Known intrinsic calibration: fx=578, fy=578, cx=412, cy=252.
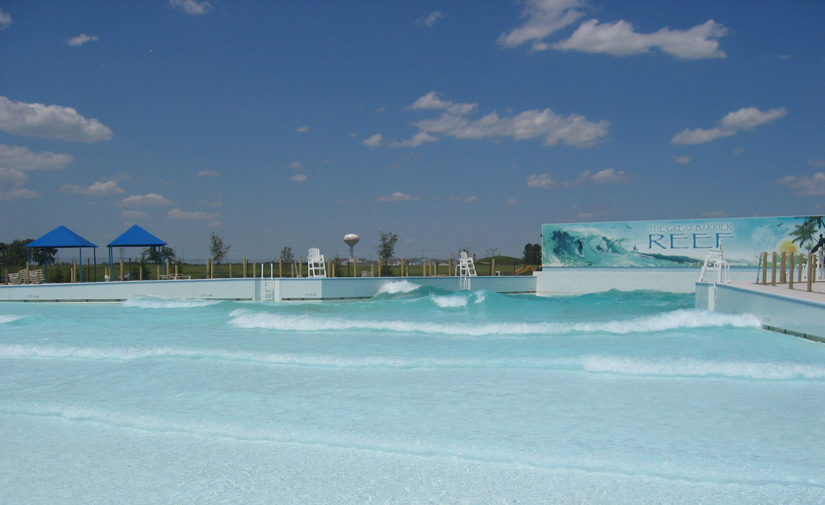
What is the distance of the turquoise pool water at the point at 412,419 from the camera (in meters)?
4.37

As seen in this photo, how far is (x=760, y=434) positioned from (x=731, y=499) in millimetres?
1739

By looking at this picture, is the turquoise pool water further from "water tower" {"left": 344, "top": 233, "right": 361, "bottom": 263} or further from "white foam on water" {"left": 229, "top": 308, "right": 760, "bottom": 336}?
"water tower" {"left": 344, "top": 233, "right": 361, "bottom": 263}

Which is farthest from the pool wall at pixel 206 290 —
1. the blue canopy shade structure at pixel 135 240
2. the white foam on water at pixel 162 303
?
the blue canopy shade structure at pixel 135 240

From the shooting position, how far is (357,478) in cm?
453

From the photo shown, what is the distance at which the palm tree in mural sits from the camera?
2397cm

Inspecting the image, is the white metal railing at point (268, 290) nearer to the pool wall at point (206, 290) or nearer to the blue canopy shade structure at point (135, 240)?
the pool wall at point (206, 290)

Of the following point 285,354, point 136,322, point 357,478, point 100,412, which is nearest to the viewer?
point 357,478

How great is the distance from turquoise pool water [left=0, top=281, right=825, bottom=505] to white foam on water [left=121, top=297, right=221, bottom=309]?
794 centimetres

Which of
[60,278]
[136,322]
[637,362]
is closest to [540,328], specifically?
[637,362]

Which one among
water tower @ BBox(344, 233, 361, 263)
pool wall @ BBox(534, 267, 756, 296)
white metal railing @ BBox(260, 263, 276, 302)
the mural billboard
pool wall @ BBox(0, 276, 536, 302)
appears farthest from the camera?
water tower @ BBox(344, 233, 361, 263)

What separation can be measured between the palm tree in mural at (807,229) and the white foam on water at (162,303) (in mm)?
23782

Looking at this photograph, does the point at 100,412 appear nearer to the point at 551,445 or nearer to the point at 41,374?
the point at 41,374

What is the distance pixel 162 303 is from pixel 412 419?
17058 millimetres

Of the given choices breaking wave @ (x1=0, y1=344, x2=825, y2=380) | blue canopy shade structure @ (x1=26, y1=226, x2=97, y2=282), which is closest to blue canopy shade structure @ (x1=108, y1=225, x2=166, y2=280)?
blue canopy shade structure @ (x1=26, y1=226, x2=97, y2=282)
